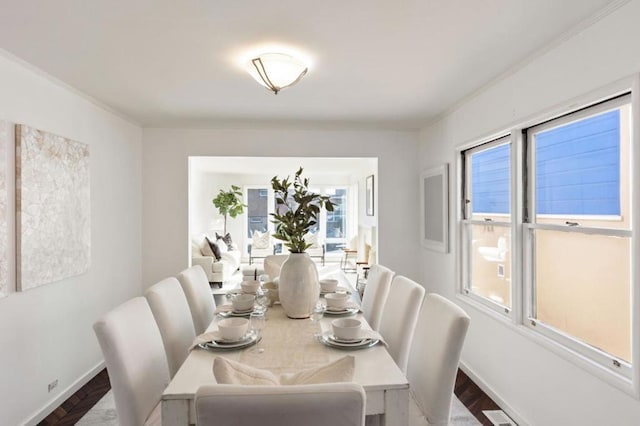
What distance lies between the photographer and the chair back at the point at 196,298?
253 cm

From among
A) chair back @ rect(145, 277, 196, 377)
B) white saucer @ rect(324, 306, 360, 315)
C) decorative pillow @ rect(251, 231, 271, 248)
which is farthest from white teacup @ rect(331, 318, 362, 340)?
decorative pillow @ rect(251, 231, 271, 248)

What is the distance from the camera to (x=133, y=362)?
1.56m

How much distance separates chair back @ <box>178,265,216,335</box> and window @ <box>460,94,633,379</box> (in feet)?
7.23

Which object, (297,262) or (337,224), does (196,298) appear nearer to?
(297,262)

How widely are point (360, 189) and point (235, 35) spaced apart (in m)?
7.01

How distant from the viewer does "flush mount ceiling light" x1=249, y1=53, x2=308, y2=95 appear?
231 cm

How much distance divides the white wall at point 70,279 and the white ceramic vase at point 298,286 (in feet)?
5.78

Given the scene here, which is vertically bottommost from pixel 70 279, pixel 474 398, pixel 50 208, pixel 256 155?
pixel 474 398

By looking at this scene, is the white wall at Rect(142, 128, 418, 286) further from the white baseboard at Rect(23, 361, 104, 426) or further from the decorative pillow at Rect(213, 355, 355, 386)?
the decorative pillow at Rect(213, 355, 355, 386)

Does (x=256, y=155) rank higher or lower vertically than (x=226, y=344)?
higher

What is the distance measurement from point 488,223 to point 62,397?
363cm

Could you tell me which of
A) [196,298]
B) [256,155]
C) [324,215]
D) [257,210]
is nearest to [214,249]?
[256,155]

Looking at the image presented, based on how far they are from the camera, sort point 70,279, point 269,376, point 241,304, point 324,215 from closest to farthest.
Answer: point 269,376
point 241,304
point 70,279
point 324,215

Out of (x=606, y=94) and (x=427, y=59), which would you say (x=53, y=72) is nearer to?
(x=427, y=59)
